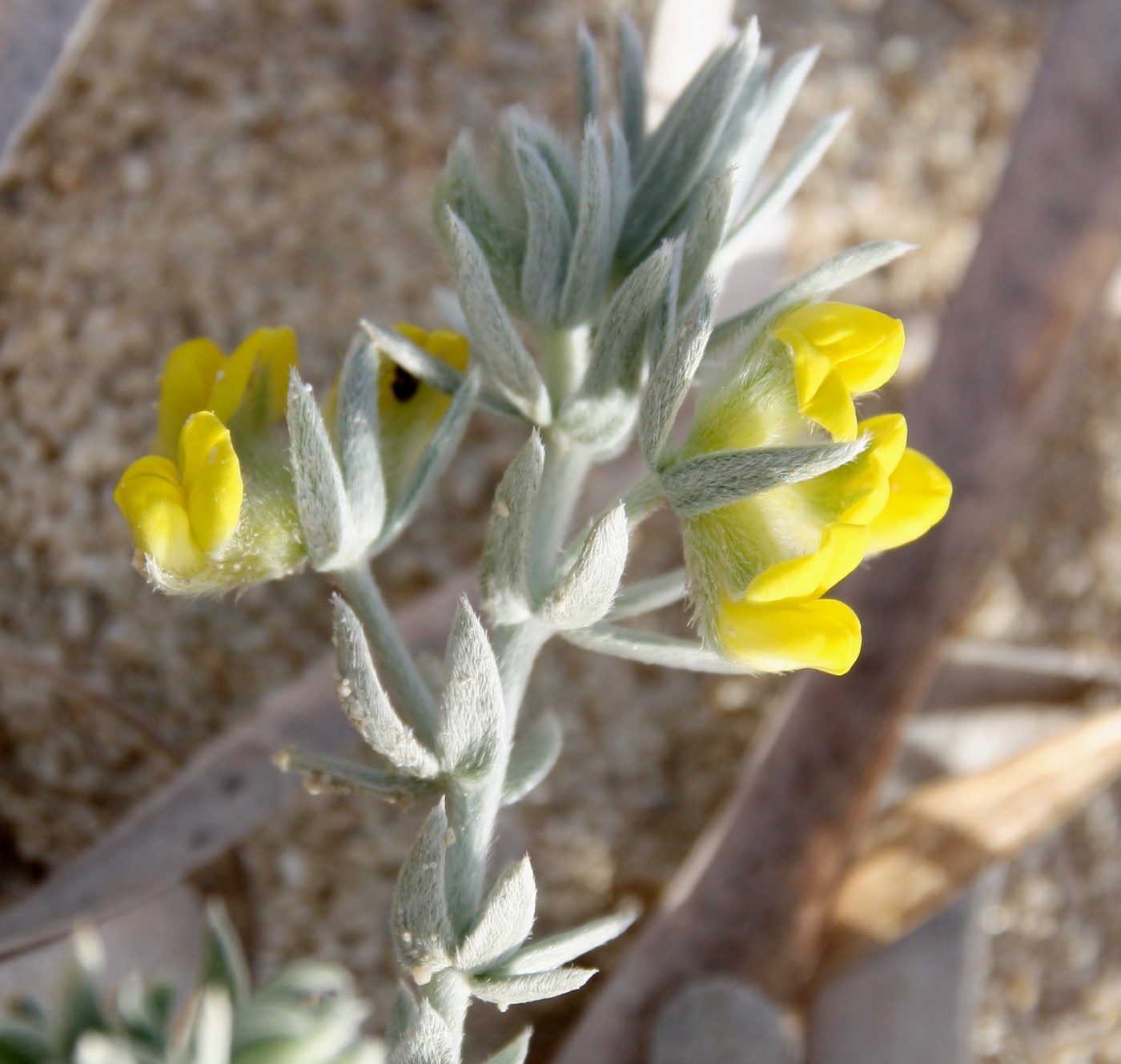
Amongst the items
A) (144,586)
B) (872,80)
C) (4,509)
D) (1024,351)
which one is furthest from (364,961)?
(872,80)

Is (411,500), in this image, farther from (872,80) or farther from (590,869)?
(872,80)

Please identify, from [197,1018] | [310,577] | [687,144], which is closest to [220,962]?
[197,1018]

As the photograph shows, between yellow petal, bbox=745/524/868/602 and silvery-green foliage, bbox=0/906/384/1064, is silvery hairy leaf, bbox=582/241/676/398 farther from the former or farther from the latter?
silvery-green foliage, bbox=0/906/384/1064

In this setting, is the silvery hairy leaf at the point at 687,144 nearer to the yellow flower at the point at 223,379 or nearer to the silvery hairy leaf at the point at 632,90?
the silvery hairy leaf at the point at 632,90

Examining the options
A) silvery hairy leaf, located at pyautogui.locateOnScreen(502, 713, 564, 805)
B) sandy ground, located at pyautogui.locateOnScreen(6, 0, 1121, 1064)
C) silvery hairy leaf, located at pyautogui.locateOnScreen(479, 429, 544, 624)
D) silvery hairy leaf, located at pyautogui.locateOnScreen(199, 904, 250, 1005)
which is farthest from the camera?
sandy ground, located at pyautogui.locateOnScreen(6, 0, 1121, 1064)

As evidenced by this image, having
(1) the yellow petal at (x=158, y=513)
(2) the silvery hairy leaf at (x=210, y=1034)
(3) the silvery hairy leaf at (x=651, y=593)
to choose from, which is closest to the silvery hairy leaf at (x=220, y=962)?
(2) the silvery hairy leaf at (x=210, y=1034)

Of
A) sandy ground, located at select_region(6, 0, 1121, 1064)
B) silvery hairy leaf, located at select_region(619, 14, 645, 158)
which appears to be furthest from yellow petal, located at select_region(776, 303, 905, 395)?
sandy ground, located at select_region(6, 0, 1121, 1064)

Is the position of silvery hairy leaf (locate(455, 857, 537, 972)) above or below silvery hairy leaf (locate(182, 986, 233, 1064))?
above
